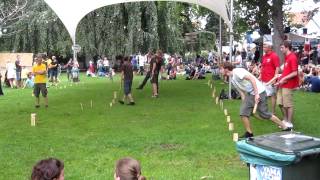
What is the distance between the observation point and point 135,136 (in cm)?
1065

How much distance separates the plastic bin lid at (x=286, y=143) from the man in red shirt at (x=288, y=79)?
19.2 ft

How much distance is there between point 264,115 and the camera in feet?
32.1

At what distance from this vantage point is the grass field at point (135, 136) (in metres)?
7.82

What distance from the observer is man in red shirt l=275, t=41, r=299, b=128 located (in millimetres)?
10711

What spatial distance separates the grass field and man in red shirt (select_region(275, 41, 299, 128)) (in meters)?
0.53

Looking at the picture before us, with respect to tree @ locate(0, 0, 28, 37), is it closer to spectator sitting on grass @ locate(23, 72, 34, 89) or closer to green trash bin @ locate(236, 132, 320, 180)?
spectator sitting on grass @ locate(23, 72, 34, 89)

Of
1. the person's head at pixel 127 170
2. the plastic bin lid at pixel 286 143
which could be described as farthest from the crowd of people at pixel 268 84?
the person's head at pixel 127 170

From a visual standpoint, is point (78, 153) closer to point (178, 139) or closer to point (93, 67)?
point (178, 139)

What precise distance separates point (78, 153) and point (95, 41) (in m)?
28.0

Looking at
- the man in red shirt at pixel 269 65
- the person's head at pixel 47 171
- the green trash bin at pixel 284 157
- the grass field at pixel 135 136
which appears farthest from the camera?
the man in red shirt at pixel 269 65

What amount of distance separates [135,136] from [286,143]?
623 cm

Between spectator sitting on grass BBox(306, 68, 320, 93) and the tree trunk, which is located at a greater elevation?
the tree trunk

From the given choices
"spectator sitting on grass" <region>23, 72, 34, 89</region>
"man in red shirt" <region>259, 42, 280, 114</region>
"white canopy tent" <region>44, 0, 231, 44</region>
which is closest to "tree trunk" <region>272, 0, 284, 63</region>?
"white canopy tent" <region>44, 0, 231, 44</region>

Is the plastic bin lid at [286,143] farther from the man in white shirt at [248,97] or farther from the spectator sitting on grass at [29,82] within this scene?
the spectator sitting on grass at [29,82]
